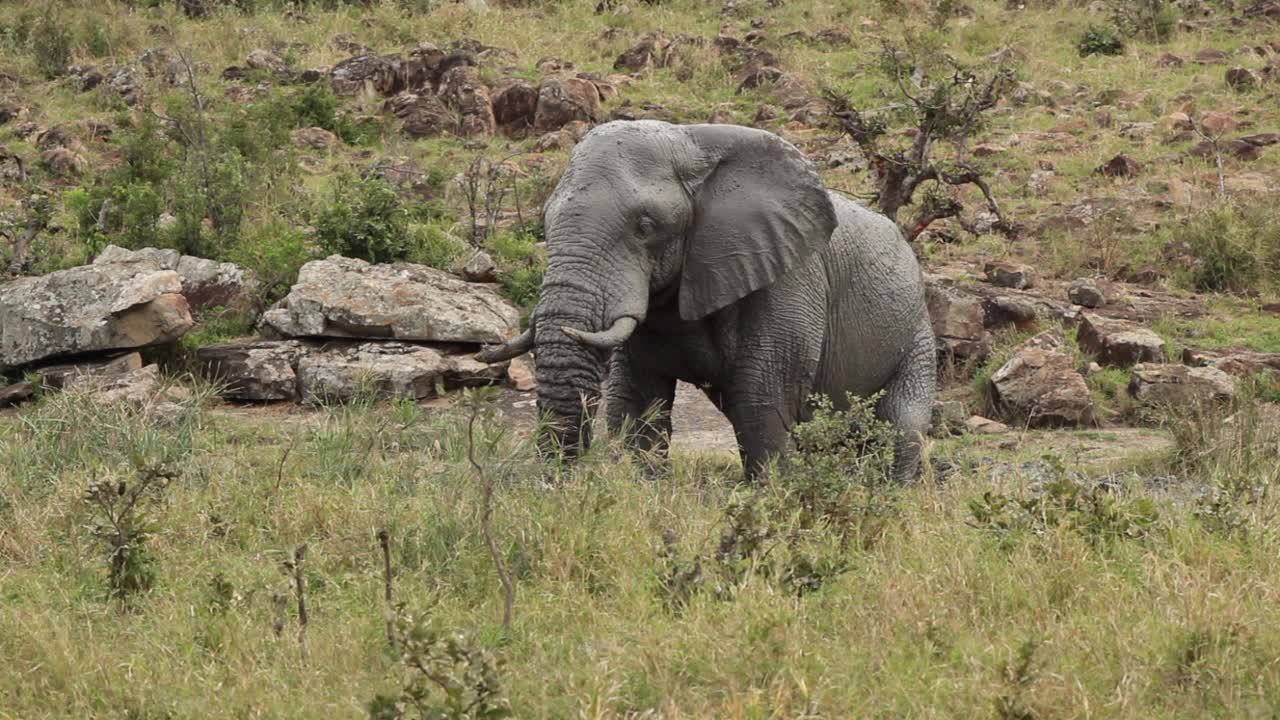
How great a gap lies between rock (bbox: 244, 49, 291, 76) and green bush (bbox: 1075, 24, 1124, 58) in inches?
489

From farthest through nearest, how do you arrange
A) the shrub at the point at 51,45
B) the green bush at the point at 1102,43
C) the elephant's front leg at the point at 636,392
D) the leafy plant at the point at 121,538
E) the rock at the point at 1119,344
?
the green bush at the point at 1102,43
the shrub at the point at 51,45
the rock at the point at 1119,344
the elephant's front leg at the point at 636,392
the leafy plant at the point at 121,538

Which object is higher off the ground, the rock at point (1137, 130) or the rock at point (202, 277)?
the rock at point (202, 277)

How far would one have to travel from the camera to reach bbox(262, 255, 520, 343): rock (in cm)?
1233

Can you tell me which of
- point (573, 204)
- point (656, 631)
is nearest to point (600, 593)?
point (656, 631)

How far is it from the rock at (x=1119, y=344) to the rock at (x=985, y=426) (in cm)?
181

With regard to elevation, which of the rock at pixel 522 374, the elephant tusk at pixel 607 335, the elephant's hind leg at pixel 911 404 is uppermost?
the elephant tusk at pixel 607 335

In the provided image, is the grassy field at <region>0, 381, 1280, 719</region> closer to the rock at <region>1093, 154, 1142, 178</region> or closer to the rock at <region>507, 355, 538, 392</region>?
the rock at <region>507, 355, 538, 392</region>

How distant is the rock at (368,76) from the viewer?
22.6m

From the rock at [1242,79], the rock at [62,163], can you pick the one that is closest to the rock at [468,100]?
the rock at [62,163]

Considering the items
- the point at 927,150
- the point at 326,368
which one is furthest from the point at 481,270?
the point at 927,150

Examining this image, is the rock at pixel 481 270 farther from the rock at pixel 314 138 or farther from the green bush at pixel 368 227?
the rock at pixel 314 138

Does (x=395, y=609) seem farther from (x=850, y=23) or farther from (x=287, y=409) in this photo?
(x=850, y=23)

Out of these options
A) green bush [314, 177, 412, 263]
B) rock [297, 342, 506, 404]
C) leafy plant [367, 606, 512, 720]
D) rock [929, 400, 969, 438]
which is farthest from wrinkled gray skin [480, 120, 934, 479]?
green bush [314, 177, 412, 263]

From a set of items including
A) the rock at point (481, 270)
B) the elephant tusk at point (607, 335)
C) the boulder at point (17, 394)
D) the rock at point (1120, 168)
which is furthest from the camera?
the rock at point (1120, 168)
